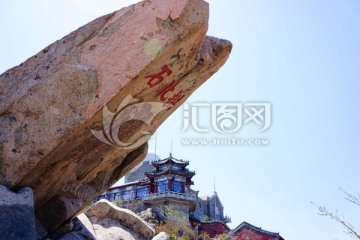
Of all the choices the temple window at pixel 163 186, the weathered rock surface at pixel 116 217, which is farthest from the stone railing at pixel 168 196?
the weathered rock surface at pixel 116 217

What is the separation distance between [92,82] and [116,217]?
5.16 metres

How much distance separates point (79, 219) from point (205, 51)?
438 centimetres

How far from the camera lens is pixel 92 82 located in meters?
4.71

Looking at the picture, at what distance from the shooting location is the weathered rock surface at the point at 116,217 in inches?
348

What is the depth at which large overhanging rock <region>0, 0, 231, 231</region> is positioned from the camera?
4641mm

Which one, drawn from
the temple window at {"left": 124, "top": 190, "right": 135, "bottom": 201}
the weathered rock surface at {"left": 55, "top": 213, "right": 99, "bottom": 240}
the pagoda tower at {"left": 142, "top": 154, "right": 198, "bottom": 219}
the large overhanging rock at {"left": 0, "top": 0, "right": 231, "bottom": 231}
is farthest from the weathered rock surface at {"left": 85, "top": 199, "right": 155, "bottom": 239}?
the temple window at {"left": 124, "top": 190, "right": 135, "bottom": 201}

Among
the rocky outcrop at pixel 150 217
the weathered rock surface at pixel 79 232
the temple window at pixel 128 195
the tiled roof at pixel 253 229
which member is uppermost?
the weathered rock surface at pixel 79 232

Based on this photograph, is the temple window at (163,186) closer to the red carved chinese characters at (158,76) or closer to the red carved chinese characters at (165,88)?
the red carved chinese characters at (165,88)

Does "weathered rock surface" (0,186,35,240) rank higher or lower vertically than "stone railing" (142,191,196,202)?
higher

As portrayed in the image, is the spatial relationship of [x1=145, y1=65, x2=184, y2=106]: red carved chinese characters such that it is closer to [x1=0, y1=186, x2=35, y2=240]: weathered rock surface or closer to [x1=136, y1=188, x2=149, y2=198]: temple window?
[x1=0, y1=186, x2=35, y2=240]: weathered rock surface

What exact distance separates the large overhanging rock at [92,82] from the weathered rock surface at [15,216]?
1.10 ft

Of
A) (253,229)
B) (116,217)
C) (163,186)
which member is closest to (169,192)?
(163,186)

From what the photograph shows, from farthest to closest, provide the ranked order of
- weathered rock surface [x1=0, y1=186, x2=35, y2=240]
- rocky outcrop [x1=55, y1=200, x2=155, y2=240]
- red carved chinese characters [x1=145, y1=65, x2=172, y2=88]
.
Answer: rocky outcrop [x1=55, y1=200, x2=155, y2=240] → red carved chinese characters [x1=145, y1=65, x2=172, y2=88] → weathered rock surface [x1=0, y1=186, x2=35, y2=240]

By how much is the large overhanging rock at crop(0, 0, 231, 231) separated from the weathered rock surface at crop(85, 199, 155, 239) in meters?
3.33
